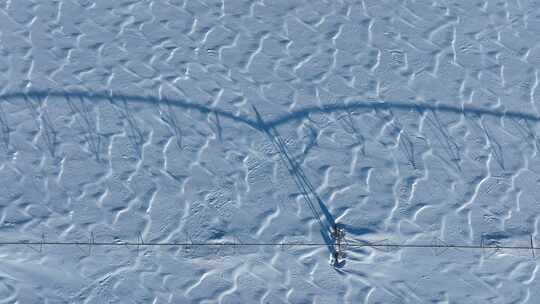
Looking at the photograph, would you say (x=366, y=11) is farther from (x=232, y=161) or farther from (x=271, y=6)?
(x=232, y=161)

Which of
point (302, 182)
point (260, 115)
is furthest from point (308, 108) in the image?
point (302, 182)

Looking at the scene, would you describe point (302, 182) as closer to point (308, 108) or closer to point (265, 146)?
point (265, 146)

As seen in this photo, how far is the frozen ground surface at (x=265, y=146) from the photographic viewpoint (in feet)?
14.9

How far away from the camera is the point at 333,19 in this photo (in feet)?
18.5

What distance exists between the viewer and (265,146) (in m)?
5.00

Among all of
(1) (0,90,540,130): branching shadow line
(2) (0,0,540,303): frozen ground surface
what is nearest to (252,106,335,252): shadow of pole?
(2) (0,0,540,303): frozen ground surface

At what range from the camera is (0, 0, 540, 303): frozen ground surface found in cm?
455

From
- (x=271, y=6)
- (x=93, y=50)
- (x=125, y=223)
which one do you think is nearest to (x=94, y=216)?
(x=125, y=223)

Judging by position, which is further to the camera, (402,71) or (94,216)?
(402,71)


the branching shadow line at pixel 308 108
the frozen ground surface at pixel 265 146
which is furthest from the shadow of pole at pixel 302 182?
the branching shadow line at pixel 308 108

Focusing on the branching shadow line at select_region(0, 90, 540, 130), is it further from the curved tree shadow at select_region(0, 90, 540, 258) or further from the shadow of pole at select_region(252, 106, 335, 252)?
the shadow of pole at select_region(252, 106, 335, 252)

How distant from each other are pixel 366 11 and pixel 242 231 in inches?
78.6

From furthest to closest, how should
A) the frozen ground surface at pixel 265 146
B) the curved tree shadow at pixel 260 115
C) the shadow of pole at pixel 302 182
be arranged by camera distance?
1. the curved tree shadow at pixel 260 115
2. the shadow of pole at pixel 302 182
3. the frozen ground surface at pixel 265 146

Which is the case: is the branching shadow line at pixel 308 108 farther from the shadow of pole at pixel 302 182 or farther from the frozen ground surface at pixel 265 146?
the shadow of pole at pixel 302 182
